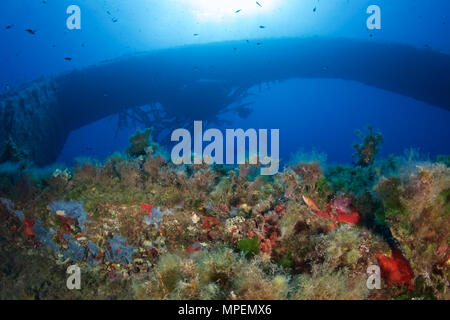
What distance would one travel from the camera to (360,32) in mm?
77062

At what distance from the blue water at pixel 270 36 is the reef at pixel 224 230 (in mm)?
48850

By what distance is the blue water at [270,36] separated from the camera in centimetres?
6475

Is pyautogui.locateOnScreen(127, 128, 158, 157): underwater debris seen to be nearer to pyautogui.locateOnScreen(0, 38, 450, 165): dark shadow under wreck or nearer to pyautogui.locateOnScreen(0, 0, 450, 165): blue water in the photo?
pyautogui.locateOnScreen(0, 38, 450, 165): dark shadow under wreck

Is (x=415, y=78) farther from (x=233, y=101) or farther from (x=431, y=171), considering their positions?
(x=431, y=171)

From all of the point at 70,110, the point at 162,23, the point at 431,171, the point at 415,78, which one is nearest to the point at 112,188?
the point at 431,171

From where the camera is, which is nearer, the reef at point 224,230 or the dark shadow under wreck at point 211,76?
the reef at point 224,230

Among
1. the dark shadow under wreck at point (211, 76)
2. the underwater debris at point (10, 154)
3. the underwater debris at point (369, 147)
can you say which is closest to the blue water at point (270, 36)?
the dark shadow under wreck at point (211, 76)

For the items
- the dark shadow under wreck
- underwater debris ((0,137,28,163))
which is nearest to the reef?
underwater debris ((0,137,28,163))

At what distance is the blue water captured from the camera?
212 ft

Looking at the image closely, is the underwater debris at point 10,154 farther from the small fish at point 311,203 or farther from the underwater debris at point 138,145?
the small fish at point 311,203

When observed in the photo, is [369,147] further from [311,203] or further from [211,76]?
[211,76]

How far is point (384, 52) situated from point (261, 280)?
52.1ft

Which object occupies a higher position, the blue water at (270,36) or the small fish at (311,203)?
the blue water at (270,36)

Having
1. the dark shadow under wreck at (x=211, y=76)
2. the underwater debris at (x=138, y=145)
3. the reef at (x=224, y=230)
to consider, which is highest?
the dark shadow under wreck at (x=211, y=76)
